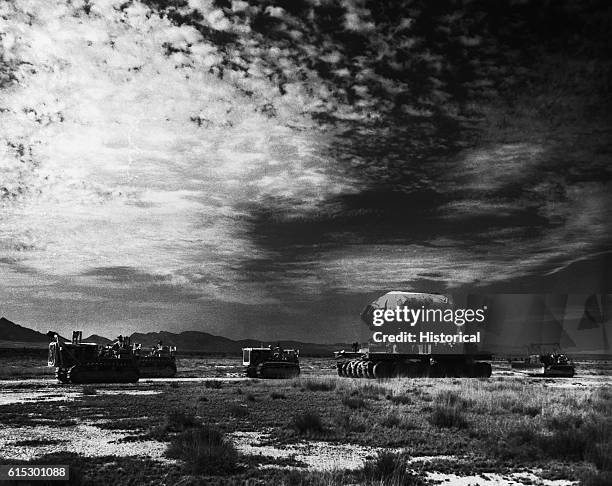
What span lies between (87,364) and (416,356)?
25290 mm

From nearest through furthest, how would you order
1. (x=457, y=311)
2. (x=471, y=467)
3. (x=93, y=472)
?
(x=93, y=472) < (x=471, y=467) < (x=457, y=311)

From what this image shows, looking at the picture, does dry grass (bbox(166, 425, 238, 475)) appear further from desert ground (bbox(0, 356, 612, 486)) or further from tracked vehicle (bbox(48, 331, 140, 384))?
tracked vehicle (bbox(48, 331, 140, 384))

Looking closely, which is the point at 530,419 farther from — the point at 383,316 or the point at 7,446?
the point at 383,316

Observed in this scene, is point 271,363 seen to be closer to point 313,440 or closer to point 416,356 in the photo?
point 416,356

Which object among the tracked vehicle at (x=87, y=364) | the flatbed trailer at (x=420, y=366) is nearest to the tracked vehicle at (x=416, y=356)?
the flatbed trailer at (x=420, y=366)

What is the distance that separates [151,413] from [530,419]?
1340 cm

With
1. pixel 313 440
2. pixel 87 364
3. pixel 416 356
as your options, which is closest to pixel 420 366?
pixel 416 356

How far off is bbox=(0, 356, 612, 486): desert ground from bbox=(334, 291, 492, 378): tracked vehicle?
67.1ft

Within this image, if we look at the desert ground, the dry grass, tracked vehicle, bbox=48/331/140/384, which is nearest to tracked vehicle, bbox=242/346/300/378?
tracked vehicle, bbox=48/331/140/384

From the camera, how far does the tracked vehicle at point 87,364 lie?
127 feet

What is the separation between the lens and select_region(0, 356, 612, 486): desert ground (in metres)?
12.1

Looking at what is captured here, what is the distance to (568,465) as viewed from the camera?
13.7 metres

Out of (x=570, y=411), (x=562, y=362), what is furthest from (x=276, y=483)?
(x=562, y=362)

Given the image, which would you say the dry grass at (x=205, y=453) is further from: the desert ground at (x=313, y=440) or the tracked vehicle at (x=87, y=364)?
the tracked vehicle at (x=87, y=364)
